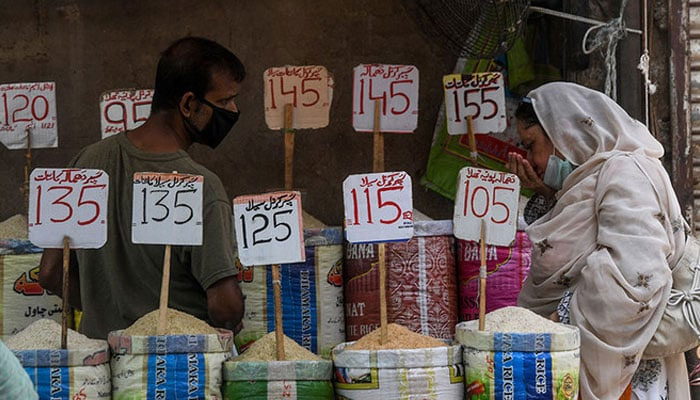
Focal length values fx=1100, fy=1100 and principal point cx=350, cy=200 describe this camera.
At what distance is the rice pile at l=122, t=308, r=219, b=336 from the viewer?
2926 millimetres

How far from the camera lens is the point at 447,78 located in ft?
12.9

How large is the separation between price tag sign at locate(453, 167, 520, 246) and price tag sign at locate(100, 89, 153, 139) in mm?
1507

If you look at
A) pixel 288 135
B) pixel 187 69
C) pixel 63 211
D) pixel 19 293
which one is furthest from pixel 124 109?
pixel 63 211

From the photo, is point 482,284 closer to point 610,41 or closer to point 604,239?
point 604,239

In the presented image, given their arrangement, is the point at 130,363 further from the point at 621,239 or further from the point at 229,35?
the point at 229,35

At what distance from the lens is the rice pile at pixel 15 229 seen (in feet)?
14.0

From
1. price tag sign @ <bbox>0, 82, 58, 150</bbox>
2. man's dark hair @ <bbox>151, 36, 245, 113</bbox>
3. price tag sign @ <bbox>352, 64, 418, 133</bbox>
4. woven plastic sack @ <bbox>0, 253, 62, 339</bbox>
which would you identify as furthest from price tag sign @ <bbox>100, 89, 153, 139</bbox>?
price tag sign @ <bbox>352, 64, 418, 133</bbox>

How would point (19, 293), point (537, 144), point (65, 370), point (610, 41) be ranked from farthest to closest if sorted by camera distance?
1. point (19, 293)
2. point (610, 41)
3. point (537, 144)
4. point (65, 370)

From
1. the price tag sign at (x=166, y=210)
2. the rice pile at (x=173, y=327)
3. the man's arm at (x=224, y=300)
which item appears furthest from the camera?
the man's arm at (x=224, y=300)

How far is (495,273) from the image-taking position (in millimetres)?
4070

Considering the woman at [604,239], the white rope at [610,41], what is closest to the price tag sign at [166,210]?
the woman at [604,239]

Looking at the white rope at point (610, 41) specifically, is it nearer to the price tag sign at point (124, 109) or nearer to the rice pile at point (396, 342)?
the rice pile at point (396, 342)

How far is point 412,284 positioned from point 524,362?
1.18 metres

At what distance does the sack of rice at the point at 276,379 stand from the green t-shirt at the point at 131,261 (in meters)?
0.54
